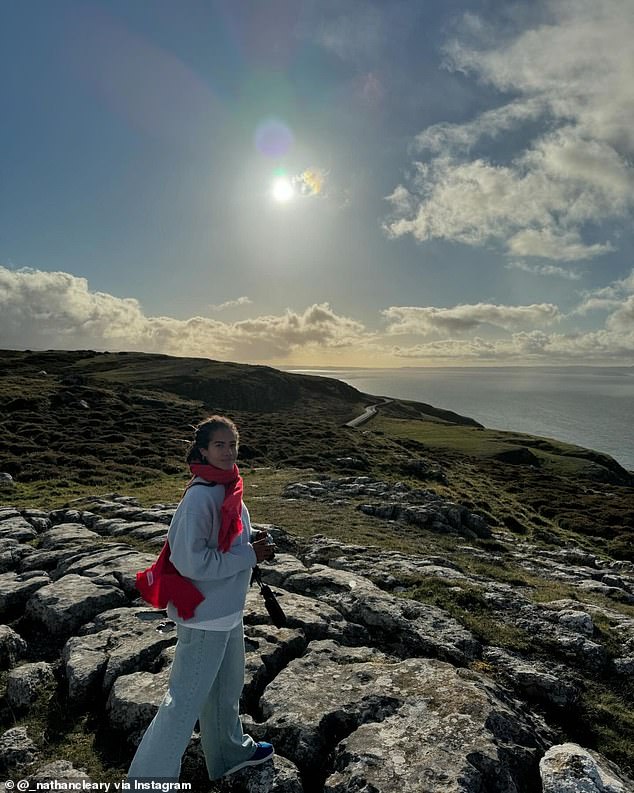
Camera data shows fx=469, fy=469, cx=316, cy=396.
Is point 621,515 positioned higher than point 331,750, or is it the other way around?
point 331,750

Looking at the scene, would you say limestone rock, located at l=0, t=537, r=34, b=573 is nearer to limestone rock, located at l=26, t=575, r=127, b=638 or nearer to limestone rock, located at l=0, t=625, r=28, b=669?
limestone rock, located at l=26, t=575, r=127, b=638

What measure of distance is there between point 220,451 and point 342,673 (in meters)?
4.26

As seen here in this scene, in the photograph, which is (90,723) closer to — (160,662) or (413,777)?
(160,662)

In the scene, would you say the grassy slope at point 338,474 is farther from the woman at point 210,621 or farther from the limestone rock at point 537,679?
the woman at point 210,621

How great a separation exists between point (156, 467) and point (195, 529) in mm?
28157

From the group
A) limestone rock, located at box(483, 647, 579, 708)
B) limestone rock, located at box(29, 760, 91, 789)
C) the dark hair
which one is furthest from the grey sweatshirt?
limestone rock, located at box(483, 647, 579, 708)

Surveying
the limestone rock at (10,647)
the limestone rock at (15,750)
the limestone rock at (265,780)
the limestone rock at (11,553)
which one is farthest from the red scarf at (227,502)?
the limestone rock at (11,553)

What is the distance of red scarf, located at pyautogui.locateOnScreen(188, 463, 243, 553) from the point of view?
4.47m

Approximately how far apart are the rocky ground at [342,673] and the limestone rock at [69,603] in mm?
27

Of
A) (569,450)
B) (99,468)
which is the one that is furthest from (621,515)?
(569,450)

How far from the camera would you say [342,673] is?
22.2 feet

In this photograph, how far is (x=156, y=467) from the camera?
100 ft

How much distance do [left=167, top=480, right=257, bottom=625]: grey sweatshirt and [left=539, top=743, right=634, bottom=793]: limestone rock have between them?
3.79 m

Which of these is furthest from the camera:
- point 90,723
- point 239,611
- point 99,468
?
point 99,468
